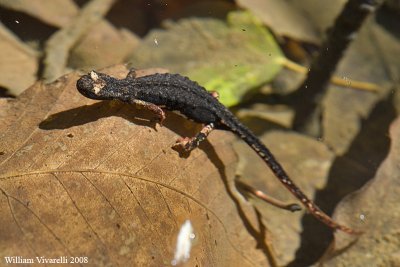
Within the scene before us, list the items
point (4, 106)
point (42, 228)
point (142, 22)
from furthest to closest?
point (142, 22), point (4, 106), point (42, 228)

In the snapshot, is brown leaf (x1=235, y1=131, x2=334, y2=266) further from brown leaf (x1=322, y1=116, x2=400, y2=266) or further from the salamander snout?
the salamander snout

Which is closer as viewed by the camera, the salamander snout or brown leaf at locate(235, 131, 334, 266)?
the salamander snout

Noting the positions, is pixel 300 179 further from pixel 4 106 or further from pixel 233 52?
pixel 4 106

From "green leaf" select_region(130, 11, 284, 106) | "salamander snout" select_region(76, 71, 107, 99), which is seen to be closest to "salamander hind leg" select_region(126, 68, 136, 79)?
"salamander snout" select_region(76, 71, 107, 99)

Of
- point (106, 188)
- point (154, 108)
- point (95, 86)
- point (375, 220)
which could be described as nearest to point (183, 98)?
point (154, 108)

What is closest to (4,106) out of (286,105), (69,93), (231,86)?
(69,93)

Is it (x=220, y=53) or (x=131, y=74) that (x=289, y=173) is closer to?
(x=220, y=53)
